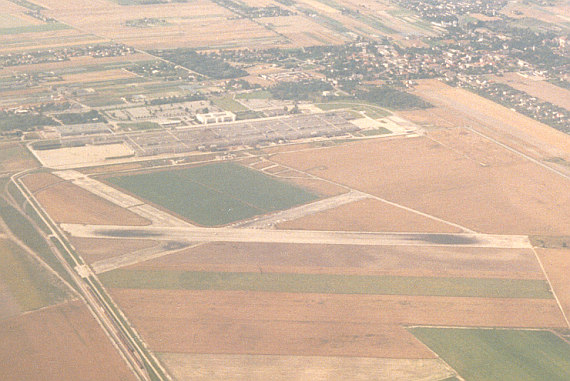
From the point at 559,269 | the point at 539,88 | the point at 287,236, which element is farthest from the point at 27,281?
the point at 539,88

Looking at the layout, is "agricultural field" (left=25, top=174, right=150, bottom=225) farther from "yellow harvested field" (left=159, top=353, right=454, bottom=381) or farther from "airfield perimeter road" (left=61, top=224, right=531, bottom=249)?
"yellow harvested field" (left=159, top=353, right=454, bottom=381)

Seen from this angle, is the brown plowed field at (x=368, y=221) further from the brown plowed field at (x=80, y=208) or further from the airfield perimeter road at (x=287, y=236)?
the brown plowed field at (x=80, y=208)

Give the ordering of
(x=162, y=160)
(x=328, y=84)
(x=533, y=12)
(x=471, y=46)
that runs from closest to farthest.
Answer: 1. (x=162, y=160)
2. (x=328, y=84)
3. (x=471, y=46)
4. (x=533, y=12)

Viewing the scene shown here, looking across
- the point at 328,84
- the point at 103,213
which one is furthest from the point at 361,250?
the point at 328,84

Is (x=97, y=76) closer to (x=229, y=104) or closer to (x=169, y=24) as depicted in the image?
(x=229, y=104)

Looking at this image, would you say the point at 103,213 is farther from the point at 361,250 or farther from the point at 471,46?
the point at 471,46

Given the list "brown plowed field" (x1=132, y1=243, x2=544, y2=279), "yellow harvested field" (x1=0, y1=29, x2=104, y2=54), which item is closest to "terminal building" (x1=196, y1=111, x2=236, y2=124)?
"brown plowed field" (x1=132, y1=243, x2=544, y2=279)

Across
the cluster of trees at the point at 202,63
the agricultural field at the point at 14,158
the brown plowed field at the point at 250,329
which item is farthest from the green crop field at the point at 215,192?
the cluster of trees at the point at 202,63
